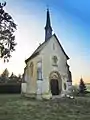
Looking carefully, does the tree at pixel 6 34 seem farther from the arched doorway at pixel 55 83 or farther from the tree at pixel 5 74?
the tree at pixel 5 74

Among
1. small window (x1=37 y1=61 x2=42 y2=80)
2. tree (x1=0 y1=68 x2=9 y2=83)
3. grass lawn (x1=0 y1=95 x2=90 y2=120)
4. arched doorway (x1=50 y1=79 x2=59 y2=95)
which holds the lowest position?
grass lawn (x1=0 y1=95 x2=90 y2=120)

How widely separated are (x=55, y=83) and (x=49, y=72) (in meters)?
2.39

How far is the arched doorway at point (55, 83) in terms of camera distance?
3266 centimetres

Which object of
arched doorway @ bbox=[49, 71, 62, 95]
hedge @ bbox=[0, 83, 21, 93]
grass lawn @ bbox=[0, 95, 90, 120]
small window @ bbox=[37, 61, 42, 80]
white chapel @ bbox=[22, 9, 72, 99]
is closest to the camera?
grass lawn @ bbox=[0, 95, 90, 120]

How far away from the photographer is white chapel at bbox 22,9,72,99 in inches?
1222

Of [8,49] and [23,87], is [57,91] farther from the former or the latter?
[8,49]

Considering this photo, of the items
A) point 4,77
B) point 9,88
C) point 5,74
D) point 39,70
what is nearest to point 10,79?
point 4,77

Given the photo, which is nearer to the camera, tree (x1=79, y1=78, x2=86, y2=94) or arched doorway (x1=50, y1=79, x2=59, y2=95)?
arched doorway (x1=50, y1=79, x2=59, y2=95)

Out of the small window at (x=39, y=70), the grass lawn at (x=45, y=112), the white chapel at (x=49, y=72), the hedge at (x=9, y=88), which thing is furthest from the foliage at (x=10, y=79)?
the grass lawn at (x=45, y=112)

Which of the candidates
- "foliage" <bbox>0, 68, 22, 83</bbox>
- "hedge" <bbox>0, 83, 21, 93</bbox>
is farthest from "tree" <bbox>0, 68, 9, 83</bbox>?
"hedge" <bbox>0, 83, 21, 93</bbox>

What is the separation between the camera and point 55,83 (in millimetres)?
33188

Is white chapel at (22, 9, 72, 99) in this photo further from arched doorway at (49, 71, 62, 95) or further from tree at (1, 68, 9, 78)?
tree at (1, 68, 9, 78)

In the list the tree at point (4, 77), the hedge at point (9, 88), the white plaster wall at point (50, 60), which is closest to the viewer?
the white plaster wall at point (50, 60)

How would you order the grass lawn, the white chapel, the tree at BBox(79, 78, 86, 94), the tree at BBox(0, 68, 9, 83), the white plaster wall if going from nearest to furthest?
the grass lawn
the white chapel
the white plaster wall
the tree at BBox(79, 78, 86, 94)
the tree at BBox(0, 68, 9, 83)
